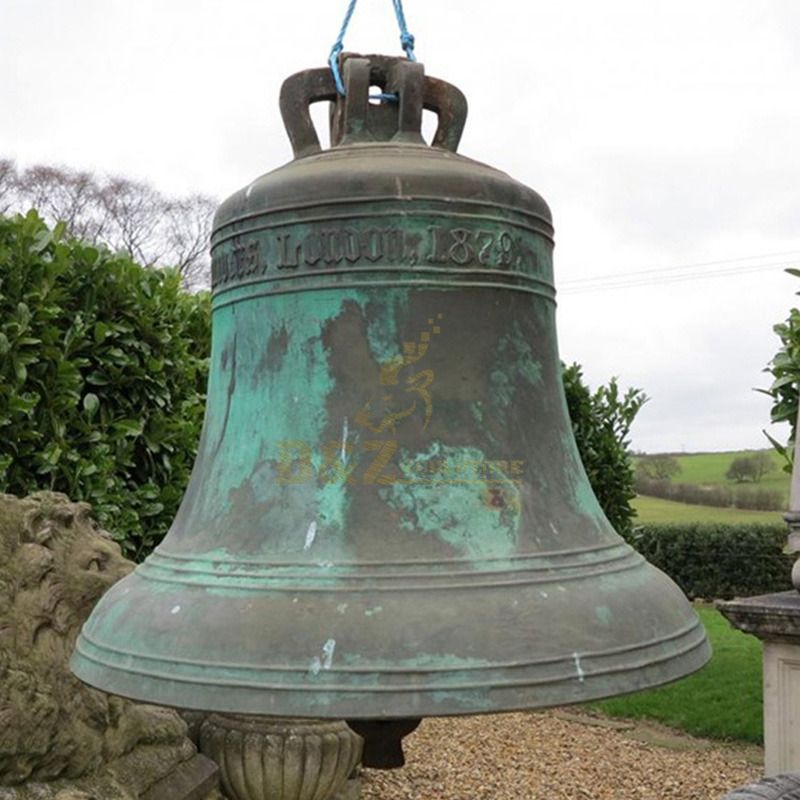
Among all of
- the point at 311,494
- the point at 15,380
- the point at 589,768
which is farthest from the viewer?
the point at 589,768

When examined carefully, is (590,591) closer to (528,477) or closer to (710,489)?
(528,477)

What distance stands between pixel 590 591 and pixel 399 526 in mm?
281

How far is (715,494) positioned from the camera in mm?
18891

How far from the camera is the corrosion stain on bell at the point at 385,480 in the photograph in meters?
1.25

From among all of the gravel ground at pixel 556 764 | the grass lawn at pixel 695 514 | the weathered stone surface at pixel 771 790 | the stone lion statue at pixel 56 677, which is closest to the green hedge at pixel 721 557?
the grass lawn at pixel 695 514

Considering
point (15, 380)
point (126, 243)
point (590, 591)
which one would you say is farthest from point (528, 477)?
point (126, 243)

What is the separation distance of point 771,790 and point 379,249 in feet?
9.74

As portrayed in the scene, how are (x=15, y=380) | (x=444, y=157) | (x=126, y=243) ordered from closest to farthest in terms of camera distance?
1. (x=444, y=157)
2. (x=15, y=380)
3. (x=126, y=243)

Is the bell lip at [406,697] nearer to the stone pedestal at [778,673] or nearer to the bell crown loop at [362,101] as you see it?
the bell crown loop at [362,101]

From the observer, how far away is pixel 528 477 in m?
1.52

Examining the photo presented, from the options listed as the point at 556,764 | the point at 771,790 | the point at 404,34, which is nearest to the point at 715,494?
the point at 556,764

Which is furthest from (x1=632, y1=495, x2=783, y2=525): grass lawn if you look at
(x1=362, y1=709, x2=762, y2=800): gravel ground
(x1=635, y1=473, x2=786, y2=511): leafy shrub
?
(x1=362, y1=709, x2=762, y2=800): gravel ground

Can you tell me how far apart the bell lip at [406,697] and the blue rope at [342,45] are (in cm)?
93

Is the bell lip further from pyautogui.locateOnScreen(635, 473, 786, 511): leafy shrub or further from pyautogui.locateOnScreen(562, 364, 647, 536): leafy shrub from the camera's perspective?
pyautogui.locateOnScreen(635, 473, 786, 511): leafy shrub
